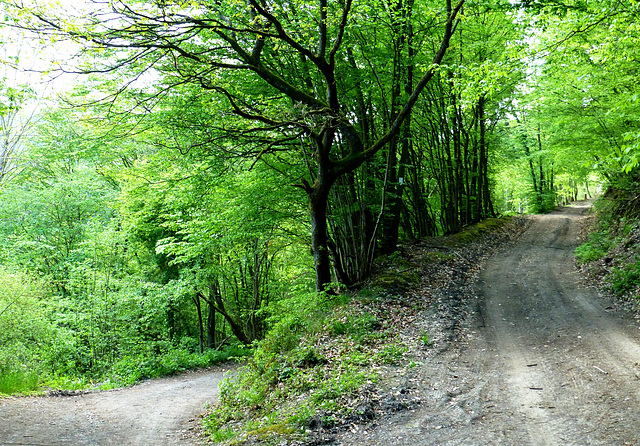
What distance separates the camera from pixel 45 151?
20.5 m

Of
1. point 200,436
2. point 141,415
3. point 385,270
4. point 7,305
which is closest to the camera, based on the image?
point 200,436

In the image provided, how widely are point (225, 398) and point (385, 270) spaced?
557 cm

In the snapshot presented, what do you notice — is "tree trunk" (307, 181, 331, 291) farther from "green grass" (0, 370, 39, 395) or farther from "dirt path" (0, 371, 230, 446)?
"green grass" (0, 370, 39, 395)

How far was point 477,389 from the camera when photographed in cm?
525

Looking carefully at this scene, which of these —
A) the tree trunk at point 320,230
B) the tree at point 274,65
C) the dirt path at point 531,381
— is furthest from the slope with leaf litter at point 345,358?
the tree at point 274,65

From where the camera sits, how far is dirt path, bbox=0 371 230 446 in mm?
5984

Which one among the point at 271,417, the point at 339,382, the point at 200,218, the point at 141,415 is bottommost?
the point at 141,415

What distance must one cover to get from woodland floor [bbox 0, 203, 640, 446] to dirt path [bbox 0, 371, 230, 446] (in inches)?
1.0

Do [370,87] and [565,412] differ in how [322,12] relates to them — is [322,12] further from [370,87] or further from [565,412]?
[565,412]

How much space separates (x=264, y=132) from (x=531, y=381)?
8486 millimetres

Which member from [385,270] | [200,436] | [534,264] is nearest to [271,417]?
[200,436]

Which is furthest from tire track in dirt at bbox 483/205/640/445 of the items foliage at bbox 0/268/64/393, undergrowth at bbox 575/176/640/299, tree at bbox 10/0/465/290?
foliage at bbox 0/268/64/393

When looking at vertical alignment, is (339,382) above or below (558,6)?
below

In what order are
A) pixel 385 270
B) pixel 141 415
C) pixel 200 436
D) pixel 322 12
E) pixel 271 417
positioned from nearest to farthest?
pixel 271 417 < pixel 200 436 < pixel 141 415 < pixel 322 12 < pixel 385 270
